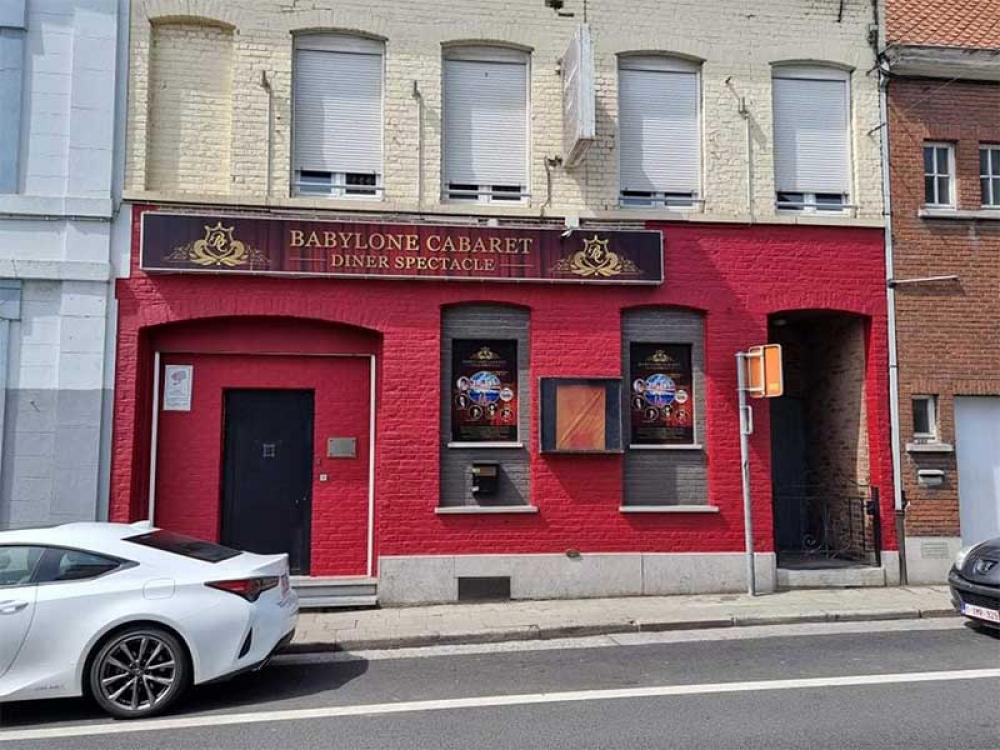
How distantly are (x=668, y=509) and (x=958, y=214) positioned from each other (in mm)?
5780

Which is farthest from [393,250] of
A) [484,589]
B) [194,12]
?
[484,589]

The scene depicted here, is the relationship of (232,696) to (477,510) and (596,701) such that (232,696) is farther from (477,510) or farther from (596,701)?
(477,510)

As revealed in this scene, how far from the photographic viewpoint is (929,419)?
1162cm

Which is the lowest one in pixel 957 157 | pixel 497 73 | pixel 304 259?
pixel 304 259

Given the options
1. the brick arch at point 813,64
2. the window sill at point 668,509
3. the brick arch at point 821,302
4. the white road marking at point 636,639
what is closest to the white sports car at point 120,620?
the white road marking at point 636,639

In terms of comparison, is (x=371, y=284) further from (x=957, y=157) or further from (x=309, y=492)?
(x=957, y=157)

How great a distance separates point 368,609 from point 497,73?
23.2 ft

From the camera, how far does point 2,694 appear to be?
6094 millimetres

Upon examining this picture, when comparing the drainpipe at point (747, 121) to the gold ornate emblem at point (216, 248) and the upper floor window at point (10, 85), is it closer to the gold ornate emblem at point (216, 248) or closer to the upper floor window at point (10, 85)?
the gold ornate emblem at point (216, 248)

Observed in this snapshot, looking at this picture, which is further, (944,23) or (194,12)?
(944,23)

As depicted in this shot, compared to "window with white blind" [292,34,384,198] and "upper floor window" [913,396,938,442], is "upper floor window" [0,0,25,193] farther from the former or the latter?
"upper floor window" [913,396,938,442]

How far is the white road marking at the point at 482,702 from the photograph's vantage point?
19.6 feet

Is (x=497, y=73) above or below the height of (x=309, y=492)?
above

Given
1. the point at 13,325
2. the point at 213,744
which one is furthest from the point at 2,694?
the point at 13,325
